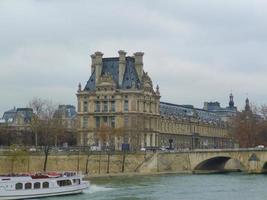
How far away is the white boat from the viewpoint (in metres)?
48.6

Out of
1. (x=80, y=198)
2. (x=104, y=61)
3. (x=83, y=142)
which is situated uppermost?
(x=104, y=61)

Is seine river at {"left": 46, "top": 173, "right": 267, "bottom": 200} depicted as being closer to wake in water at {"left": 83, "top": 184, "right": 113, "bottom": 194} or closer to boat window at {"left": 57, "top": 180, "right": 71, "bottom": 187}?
wake in water at {"left": 83, "top": 184, "right": 113, "bottom": 194}

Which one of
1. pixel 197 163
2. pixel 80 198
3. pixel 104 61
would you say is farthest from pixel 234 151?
pixel 80 198

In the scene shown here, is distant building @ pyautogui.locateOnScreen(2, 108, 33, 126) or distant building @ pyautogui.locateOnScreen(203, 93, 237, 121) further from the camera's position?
distant building @ pyautogui.locateOnScreen(203, 93, 237, 121)

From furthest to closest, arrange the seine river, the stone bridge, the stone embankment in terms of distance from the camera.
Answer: the stone bridge, the stone embankment, the seine river

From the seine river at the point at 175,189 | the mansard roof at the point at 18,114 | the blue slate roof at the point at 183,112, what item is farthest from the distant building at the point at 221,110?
the seine river at the point at 175,189

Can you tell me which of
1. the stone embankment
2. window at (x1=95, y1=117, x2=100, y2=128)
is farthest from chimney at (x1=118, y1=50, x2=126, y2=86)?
the stone embankment

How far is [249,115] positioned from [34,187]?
60.4m

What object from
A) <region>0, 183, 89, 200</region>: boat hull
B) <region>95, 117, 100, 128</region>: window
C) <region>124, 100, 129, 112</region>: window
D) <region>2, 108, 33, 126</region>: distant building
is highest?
<region>2, 108, 33, 126</region>: distant building

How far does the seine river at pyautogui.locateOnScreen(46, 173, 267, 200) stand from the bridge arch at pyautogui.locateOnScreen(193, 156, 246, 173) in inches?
653

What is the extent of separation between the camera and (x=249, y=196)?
5022cm

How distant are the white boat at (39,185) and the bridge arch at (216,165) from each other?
31.8m

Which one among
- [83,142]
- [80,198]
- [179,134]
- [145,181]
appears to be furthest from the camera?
[179,134]

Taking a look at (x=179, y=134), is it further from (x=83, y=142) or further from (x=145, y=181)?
(x=145, y=181)
